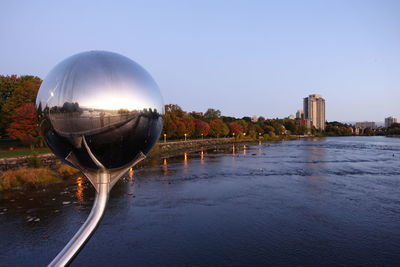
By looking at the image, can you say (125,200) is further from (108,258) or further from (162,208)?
(108,258)

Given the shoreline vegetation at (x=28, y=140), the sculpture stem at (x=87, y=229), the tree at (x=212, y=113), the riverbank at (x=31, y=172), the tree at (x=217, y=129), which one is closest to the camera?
the sculpture stem at (x=87, y=229)

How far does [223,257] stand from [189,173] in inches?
946

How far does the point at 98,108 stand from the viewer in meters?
2.78

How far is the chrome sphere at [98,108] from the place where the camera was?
9.08 feet

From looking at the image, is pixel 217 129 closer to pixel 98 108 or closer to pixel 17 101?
pixel 17 101

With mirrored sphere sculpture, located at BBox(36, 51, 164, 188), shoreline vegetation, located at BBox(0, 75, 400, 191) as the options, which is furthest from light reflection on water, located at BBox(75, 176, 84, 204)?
mirrored sphere sculpture, located at BBox(36, 51, 164, 188)

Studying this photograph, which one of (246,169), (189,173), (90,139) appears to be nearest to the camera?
(90,139)

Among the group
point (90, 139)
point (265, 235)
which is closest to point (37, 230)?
point (265, 235)

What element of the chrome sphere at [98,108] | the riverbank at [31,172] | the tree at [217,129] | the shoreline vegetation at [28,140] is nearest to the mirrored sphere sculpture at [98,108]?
the chrome sphere at [98,108]

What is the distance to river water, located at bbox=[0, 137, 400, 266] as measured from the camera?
13843 mm

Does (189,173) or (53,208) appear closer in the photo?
(53,208)

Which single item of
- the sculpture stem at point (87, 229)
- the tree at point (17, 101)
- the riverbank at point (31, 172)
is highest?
the tree at point (17, 101)

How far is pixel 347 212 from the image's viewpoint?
66.5 ft

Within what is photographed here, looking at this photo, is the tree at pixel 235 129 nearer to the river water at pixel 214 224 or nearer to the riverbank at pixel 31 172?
the riverbank at pixel 31 172
